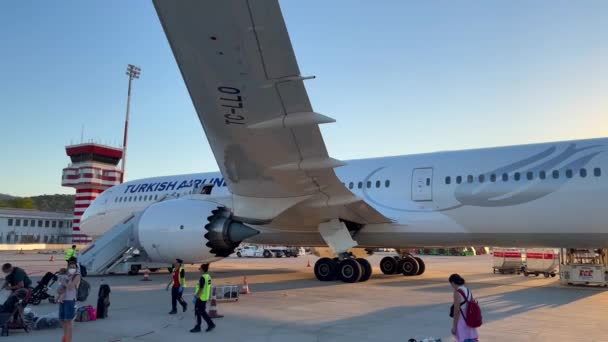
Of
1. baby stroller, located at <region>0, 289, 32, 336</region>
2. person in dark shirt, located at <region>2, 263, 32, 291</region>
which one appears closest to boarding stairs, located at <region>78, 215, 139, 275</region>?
person in dark shirt, located at <region>2, 263, 32, 291</region>

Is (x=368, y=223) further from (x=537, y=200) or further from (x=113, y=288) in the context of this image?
(x=113, y=288)

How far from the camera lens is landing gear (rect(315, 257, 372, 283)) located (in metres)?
12.6

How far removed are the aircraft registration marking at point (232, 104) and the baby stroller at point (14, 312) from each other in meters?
3.77

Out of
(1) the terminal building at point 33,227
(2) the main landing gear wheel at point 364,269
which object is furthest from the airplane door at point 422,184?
(1) the terminal building at point 33,227

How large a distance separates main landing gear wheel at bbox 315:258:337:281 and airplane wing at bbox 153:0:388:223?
4083 mm

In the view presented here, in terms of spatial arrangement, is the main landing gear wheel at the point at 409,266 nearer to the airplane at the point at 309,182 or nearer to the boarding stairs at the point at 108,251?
the airplane at the point at 309,182

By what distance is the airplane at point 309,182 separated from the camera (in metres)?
6.30

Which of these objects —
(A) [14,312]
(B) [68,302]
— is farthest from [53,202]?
(B) [68,302]

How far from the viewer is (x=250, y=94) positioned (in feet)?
22.9

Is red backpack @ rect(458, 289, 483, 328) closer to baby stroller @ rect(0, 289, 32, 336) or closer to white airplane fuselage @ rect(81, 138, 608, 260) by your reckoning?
baby stroller @ rect(0, 289, 32, 336)

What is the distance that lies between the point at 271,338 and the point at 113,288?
7125 mm

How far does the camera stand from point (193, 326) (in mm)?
6926

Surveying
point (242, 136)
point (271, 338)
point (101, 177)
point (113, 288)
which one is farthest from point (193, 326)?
point (101, 177)

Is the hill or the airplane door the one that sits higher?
the hill
